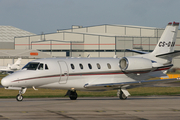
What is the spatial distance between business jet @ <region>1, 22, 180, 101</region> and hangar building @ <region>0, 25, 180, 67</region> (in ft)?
211

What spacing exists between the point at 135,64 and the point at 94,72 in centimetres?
349

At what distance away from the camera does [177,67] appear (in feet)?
311

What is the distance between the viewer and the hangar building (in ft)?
311

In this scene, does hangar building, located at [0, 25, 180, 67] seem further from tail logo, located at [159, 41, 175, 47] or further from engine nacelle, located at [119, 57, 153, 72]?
engine nacelle, located at [119, 57, 153, 72]

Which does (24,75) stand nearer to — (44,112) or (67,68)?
(67,68)

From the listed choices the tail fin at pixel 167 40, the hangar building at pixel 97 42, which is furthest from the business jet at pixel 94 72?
the hangar building at pixel 97 42

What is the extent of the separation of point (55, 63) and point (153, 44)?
2932 inches

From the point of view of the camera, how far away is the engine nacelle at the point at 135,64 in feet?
84.1

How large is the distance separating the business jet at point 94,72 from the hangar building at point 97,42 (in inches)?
2527

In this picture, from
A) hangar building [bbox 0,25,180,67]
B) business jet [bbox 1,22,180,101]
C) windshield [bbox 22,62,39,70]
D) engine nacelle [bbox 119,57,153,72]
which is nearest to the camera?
business jet [bbox 1,22,180,101]

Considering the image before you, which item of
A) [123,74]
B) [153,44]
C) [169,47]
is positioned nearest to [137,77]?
[123,74]

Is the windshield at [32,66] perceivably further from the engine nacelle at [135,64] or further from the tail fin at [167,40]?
the tail fin at [167,40]

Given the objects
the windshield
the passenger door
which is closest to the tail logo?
the passenger door

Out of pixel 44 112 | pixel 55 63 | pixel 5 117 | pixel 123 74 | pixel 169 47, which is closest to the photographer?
pixel 5 117
